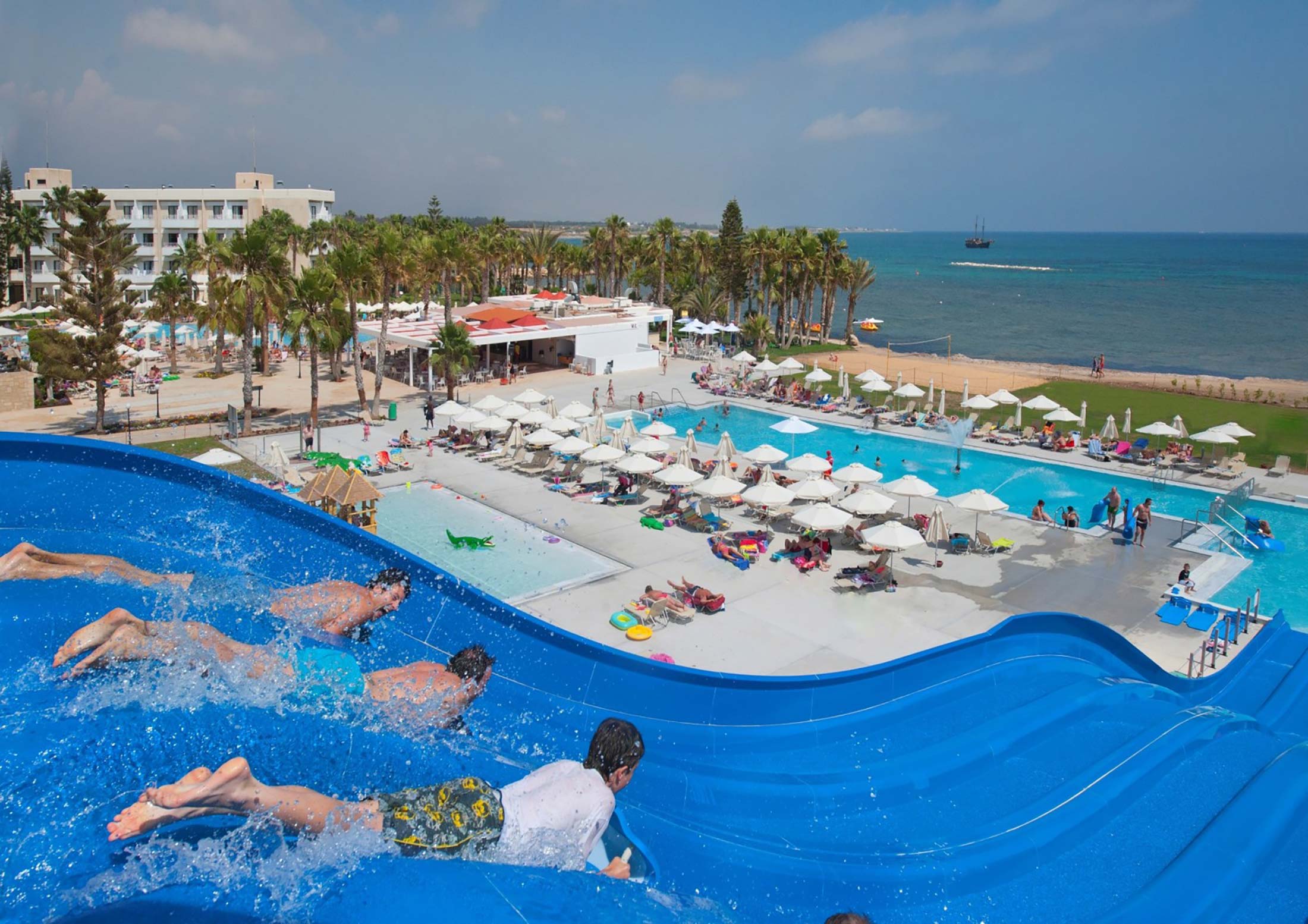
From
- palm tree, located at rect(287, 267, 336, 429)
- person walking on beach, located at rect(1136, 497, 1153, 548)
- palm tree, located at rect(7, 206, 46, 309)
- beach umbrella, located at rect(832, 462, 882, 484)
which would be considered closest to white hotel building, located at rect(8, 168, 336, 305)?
palm tree, located at rect(7, 206, 46, 309)

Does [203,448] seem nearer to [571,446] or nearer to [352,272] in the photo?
[352,272]

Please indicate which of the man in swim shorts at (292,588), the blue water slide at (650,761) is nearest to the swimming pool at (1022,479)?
the blue water slide at (650,761)

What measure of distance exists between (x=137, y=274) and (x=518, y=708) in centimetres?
7789

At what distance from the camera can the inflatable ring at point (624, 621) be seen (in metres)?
17.2

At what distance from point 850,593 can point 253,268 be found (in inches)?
914

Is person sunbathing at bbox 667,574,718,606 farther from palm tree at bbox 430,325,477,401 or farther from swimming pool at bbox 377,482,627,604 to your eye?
palm tree at bbox 430,325,477,401

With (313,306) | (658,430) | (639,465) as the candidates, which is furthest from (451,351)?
(639,465)

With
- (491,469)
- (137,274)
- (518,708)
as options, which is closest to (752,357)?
(491,469)

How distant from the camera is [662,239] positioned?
221ft

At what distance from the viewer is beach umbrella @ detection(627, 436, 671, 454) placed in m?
26.8

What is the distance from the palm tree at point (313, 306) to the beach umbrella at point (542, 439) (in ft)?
27.0

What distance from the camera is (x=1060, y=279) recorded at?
173 meters

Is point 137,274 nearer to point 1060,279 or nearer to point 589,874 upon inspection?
point 589,874

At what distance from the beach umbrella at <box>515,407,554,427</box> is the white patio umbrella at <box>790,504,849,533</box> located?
10.7 meters
